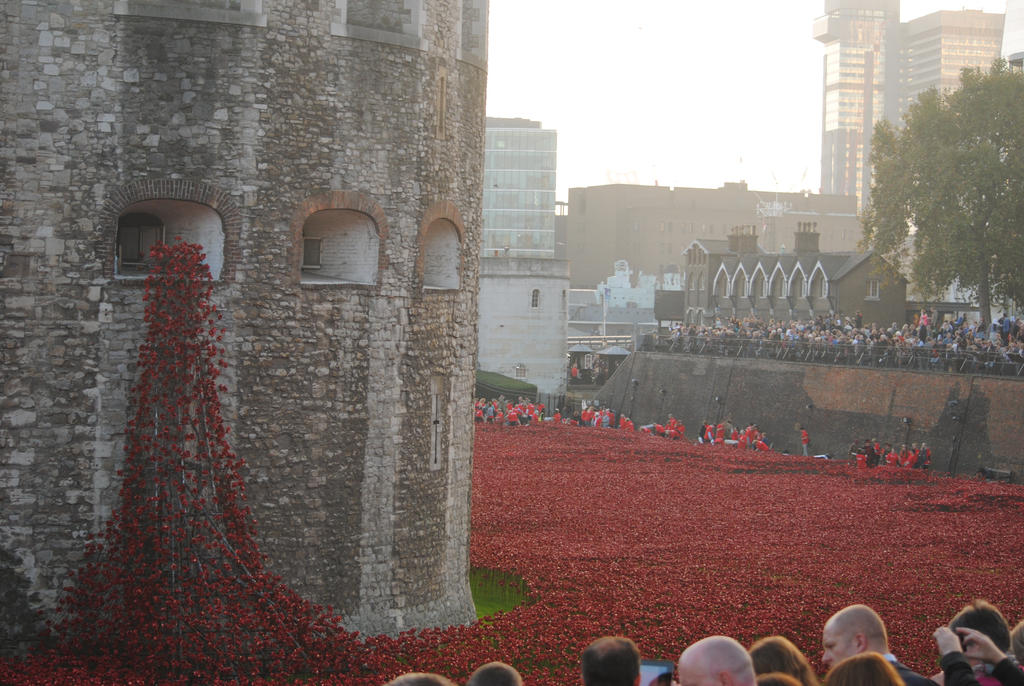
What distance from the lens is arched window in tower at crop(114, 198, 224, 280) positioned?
13336mm

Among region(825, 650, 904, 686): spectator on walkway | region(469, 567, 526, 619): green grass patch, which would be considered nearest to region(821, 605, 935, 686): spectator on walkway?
region(825, 650, 904, 686): spectator on walkway

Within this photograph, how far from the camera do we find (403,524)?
14.7 m

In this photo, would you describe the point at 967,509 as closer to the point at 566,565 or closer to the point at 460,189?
the point at 566,565

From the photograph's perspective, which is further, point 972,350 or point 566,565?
point 972,350

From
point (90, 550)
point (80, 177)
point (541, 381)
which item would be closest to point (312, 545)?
point (90, 550)

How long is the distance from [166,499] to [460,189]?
558 centimetres

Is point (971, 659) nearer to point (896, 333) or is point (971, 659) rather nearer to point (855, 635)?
point (855, 635)

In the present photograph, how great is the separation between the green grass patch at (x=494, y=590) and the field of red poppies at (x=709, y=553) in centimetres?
23

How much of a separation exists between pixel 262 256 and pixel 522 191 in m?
82.3

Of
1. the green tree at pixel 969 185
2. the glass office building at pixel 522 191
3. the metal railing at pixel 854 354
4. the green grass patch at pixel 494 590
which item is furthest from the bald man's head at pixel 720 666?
the glass office building at pixel 522 191

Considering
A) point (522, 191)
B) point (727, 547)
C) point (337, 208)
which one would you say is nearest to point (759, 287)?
point (522, 191)

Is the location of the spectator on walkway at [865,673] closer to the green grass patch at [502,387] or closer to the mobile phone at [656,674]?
the mobile phone at [656,674]

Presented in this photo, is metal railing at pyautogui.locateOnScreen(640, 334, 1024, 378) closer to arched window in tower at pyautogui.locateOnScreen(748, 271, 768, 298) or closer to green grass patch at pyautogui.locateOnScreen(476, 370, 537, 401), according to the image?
green grass patch at pyautogui.locateOnScreen(476, 370, 537, 401)

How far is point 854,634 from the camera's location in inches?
266
